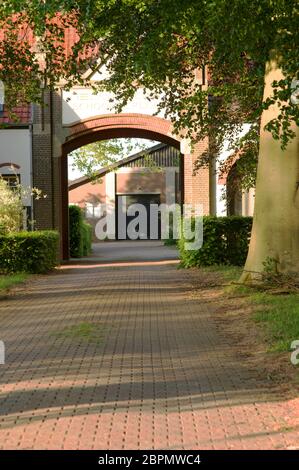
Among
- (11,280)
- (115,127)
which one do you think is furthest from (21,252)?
(115,127)

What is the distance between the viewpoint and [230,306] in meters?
14.9

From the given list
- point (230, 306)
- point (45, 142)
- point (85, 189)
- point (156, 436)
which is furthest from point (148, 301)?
point (85, 189)

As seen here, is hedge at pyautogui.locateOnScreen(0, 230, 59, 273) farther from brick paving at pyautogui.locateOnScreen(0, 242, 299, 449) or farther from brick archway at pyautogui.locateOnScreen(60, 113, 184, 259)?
brick paving at pyautogui.locateOnScreen(0, 242, 299, 449)

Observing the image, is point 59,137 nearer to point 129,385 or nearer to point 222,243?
point 222,243

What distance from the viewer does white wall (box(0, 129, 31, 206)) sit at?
31.4m

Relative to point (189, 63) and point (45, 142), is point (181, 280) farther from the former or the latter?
point (45, 142)

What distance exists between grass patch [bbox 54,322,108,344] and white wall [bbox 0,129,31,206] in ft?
64.0

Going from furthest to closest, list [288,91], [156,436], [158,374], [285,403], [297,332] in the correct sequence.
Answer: [288,91], [297,332], [158,374], [285,403], [156,436]

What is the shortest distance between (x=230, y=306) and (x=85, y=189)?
51216 millimetres

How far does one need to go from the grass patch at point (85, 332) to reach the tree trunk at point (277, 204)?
17.6ft

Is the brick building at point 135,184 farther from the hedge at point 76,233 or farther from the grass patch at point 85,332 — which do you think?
the grass patch at point 85,332

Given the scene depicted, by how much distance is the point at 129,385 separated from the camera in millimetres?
8234

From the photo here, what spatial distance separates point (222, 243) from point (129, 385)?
704 inches

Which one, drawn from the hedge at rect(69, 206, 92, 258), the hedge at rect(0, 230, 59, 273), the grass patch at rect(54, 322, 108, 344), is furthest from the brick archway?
the grass patch at rect(54, 322, 108, 344)
